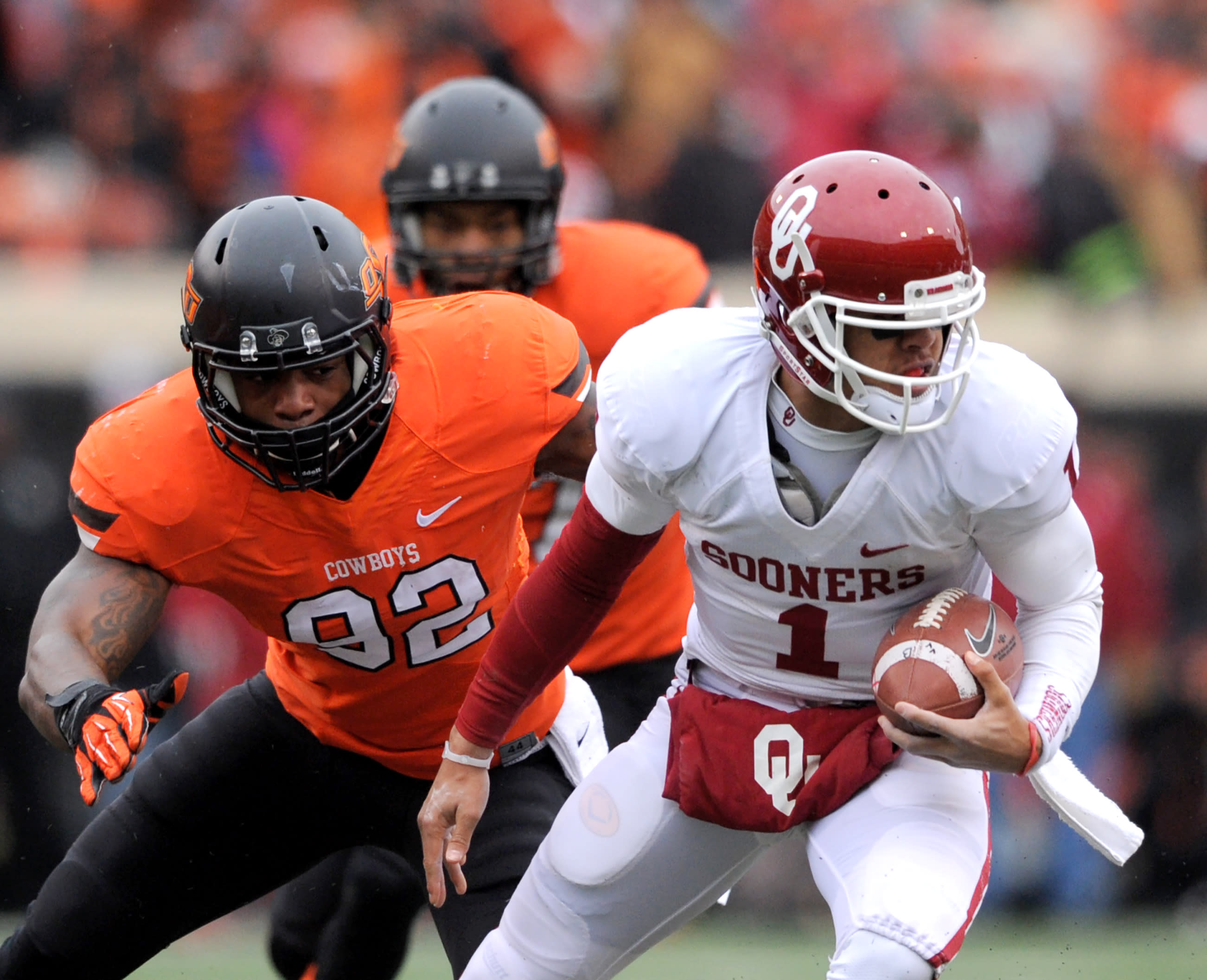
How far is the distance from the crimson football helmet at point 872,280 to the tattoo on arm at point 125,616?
1.28m

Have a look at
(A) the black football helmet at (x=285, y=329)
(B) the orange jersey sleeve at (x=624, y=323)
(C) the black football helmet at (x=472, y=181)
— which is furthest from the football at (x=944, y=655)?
(C) the black football helmet at (x=472, y=181)

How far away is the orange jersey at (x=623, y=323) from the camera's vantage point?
4461 mm

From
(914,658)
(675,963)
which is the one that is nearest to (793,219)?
(914,658)

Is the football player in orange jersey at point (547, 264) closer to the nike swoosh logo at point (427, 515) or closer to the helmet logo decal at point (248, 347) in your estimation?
the nike swoosh logo at point (427, 515)

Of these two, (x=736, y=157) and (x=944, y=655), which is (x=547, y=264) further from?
(x=736, y=157)

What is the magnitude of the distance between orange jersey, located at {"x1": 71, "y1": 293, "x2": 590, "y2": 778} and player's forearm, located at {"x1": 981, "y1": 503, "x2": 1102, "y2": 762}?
3.19 ft

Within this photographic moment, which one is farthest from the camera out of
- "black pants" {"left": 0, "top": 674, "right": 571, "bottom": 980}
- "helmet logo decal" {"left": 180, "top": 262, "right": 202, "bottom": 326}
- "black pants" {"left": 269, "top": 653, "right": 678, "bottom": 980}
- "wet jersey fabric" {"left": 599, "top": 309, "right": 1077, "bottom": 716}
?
"black pants" {"left": 269, "top": 653, "right": 678, "bottom": 980}

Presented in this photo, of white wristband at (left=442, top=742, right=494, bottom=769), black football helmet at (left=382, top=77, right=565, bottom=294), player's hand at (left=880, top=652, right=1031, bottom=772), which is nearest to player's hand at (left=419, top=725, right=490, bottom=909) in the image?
white wristband at (left=442, top=742, right=494, bottom=769)

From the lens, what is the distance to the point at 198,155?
7754mm

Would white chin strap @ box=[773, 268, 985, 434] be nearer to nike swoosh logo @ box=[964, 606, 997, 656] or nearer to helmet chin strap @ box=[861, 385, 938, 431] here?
helmet chin strap @ box=[861, 385, 938, 431]

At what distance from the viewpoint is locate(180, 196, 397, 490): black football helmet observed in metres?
3.14

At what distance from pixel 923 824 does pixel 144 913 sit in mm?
1555

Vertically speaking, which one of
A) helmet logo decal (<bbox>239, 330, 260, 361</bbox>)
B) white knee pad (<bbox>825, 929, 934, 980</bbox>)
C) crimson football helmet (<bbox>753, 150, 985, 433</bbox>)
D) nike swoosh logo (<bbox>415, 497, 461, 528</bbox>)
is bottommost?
white knee pad (<bbox>825, 929, 934, 980</bbox>)

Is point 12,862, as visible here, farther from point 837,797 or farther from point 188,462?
point 837,797
